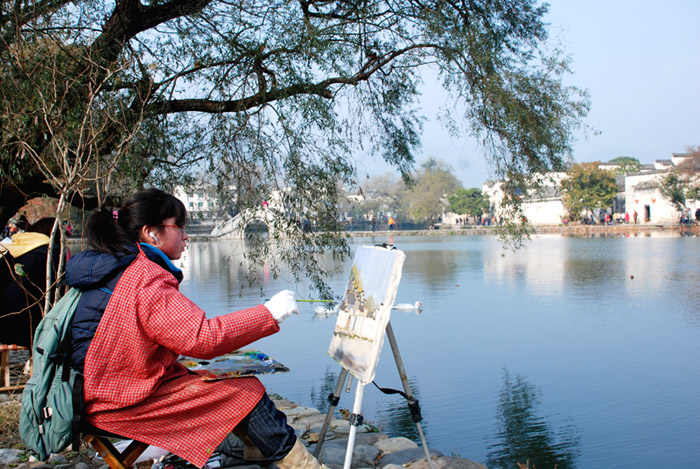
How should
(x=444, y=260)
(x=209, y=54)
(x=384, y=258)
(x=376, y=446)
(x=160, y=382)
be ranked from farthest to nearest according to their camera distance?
(x=444, y=260)
(x=209, y=54)
(x=376, y=446)
(x=384, y=258)
(x=160, y=382)

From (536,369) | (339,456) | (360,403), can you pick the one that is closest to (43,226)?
(339,456)

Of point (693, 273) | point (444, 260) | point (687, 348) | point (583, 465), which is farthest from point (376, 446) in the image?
point (444, 260)

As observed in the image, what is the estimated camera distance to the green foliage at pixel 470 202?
65.8m

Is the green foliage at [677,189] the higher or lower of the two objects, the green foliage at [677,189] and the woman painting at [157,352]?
the higher

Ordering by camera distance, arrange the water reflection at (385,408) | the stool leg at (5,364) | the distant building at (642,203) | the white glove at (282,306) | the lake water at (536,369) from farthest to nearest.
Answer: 1. the distant building at (642,203)
2. the water reflection at (385,408)
3. the stool leg at (5,364)
4. the lake water at (536,369)
5. the white glove at (282,306)

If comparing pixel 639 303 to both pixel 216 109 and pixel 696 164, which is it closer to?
pixel 216 109

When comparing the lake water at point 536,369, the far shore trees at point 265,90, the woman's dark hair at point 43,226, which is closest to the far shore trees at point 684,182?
the lake water at point 536,369

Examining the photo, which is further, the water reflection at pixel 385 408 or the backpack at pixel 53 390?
the water reflection at pixel 385 408

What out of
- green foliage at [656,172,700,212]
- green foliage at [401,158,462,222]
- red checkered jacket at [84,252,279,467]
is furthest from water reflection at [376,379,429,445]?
green foliage at [401,158,462,222]

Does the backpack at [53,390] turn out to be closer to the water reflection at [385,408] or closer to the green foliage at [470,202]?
the water reflection at [385,408]

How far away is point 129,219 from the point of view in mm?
2621

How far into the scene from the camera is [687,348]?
8070 mm

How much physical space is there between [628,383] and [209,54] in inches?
207

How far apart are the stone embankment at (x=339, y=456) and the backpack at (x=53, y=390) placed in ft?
3.07
